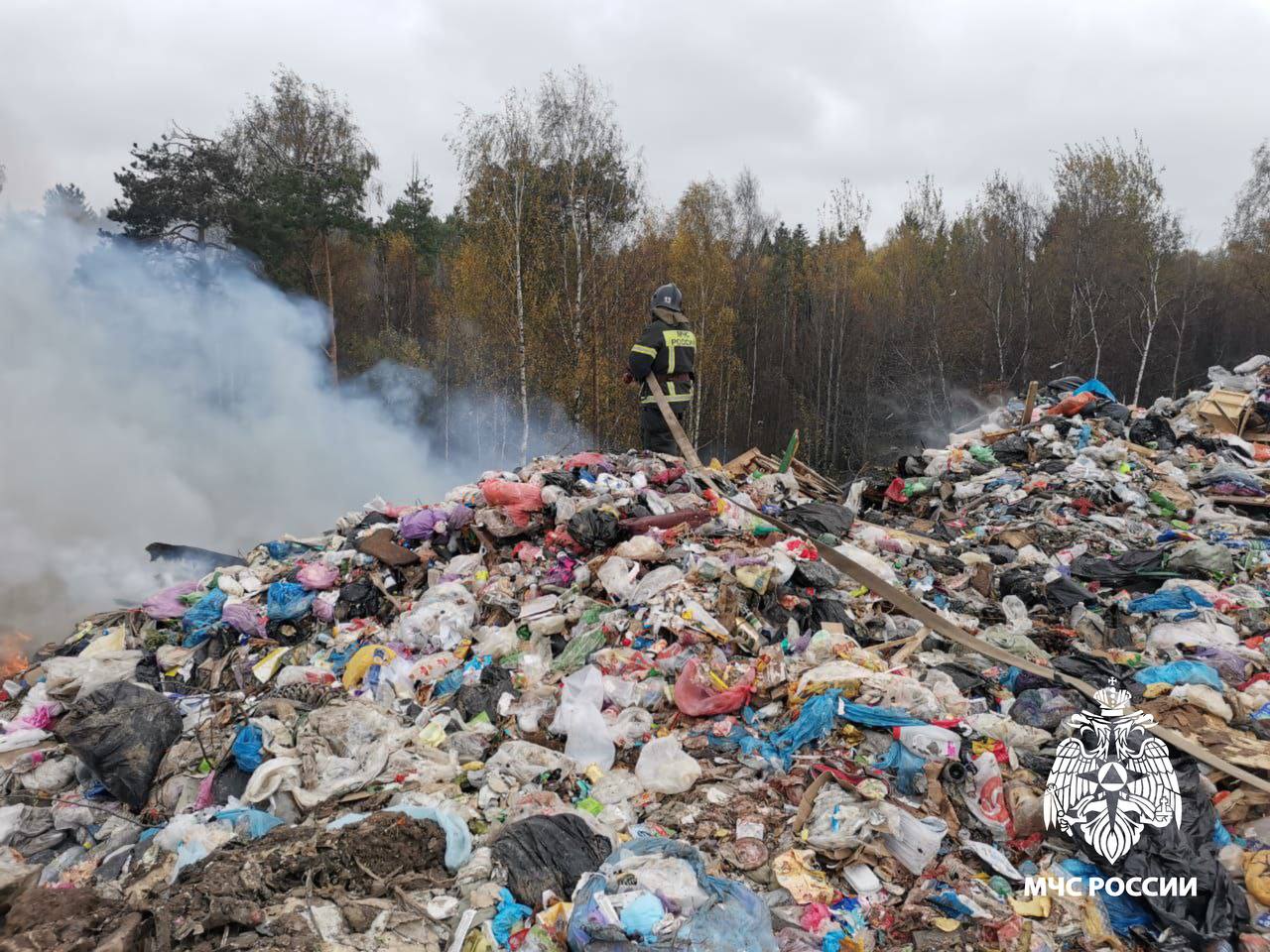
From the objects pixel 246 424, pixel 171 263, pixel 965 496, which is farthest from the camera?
pixel 171 263

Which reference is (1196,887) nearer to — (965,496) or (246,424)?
(965,496)

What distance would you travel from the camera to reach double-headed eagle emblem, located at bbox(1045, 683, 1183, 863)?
2.50m

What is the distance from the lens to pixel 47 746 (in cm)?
390

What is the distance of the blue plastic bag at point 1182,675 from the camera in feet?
11.6

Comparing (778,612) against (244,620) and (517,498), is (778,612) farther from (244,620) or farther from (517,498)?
(244,620)

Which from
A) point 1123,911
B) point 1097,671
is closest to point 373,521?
point 1097,671

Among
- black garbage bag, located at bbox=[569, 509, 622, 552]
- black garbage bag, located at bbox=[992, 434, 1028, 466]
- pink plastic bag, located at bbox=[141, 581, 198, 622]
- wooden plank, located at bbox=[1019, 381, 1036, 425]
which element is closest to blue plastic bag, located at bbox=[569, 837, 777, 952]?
black garbage bag, located at bbox=[569, 509, 622, 552]

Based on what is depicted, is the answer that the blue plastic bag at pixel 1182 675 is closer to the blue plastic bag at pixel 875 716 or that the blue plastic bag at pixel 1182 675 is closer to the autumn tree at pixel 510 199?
the blue plastic bag at pixel 875 716

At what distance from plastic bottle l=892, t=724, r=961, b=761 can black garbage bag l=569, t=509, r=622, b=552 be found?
252 centimetres

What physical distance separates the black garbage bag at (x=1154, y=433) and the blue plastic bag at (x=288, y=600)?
360 inches

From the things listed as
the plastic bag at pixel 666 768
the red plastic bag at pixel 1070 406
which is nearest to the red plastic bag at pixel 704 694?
the plastic bag at pixel 666 768

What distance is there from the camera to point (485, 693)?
3.80m

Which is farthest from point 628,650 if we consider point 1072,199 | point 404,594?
point 1072,199

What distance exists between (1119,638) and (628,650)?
10.2ft
